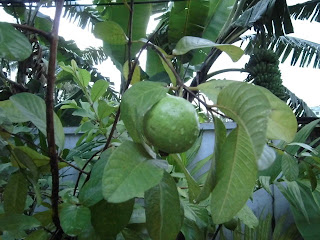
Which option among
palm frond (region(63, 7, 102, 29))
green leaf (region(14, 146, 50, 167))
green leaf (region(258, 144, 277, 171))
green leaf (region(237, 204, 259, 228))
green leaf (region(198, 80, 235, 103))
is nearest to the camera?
green leaf (region(258, 144, 277, 171))

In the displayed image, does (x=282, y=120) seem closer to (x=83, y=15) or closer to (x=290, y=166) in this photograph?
(x=290, y=166)

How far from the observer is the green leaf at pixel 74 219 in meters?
0.41

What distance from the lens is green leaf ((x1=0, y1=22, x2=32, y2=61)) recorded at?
0.39 meters

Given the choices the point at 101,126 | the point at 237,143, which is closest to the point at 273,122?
the point at 237,143

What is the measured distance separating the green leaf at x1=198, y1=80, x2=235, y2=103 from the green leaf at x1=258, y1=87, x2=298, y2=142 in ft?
0.15

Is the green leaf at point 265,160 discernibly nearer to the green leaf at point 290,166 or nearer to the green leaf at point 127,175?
the green leaf at point 127,175

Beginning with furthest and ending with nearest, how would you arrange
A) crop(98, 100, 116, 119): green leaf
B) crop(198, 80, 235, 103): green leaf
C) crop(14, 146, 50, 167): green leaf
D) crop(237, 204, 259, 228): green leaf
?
crop(98, 100, 116, 119): green leaf → crop(237, 204, 259, 228): green leaf → crop(14, 146, 50, 167): green leaf → crop(198, 80, 235, 103): green leaf

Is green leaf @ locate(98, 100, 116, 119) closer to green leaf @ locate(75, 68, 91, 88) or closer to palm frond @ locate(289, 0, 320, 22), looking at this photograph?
green leaf @ locate(75, 68, 91, 88)

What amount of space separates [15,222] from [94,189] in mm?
115

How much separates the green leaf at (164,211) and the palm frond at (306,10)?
3.98 meters

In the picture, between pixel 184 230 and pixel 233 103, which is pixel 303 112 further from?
pixel 233 103

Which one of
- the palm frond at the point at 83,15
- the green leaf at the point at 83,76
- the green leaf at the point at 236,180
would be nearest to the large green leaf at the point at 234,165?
the green leaf at the point at 236,180

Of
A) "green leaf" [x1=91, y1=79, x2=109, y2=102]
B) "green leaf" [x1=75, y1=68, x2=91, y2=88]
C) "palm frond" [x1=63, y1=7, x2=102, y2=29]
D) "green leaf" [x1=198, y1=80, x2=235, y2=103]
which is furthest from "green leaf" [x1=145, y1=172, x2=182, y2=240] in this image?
"palm frond" [x1=63, y1=7, x2=102, y2=29]

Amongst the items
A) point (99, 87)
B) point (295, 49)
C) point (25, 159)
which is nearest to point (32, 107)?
point (25, 159)
